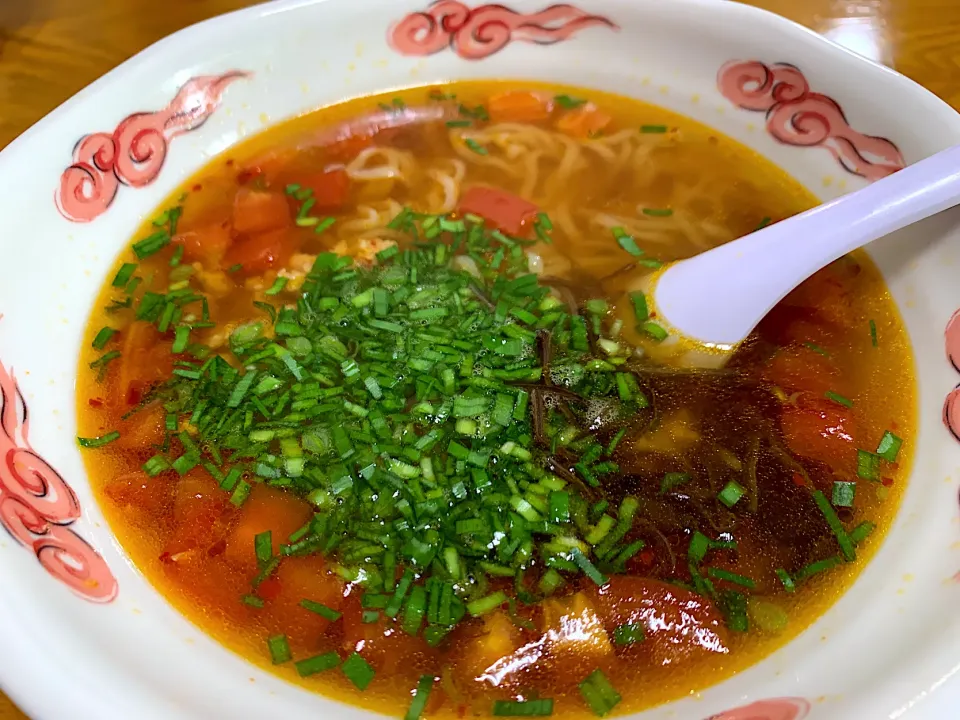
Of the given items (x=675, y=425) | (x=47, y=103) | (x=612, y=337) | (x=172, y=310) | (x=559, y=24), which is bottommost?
(x=675, y=425)

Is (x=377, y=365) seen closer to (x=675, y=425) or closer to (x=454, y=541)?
(x=454, y=541)

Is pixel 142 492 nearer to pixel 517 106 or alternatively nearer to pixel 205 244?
pixel 205 244

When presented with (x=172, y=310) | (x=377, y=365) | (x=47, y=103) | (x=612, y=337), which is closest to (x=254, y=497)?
(x=377, y=365)

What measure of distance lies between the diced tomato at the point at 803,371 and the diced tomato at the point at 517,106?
3.04ft

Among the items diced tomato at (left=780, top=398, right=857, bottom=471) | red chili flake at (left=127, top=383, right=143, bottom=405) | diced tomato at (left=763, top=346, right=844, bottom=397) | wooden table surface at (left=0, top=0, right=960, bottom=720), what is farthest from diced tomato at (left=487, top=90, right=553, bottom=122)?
red chili flake at (left=127, top=383, right=143, bottom=405)

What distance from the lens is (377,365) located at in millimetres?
1366

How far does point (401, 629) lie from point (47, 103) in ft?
5.77

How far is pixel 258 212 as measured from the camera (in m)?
1.67

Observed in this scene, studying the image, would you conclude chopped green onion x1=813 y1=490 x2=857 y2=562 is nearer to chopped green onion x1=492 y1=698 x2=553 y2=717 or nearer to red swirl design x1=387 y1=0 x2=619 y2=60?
chopped green onion x1=492 y1=698 x2=553 y2=717

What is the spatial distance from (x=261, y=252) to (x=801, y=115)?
1.33 metres

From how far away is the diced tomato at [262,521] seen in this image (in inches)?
48.4

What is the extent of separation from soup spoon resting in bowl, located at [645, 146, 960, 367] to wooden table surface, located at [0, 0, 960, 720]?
2.88 ft

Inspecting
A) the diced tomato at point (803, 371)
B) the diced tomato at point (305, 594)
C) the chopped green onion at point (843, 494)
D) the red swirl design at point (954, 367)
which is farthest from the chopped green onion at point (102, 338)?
the red swirl design at point (954, 367)

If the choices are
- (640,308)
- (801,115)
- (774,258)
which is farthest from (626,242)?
(801,115)
